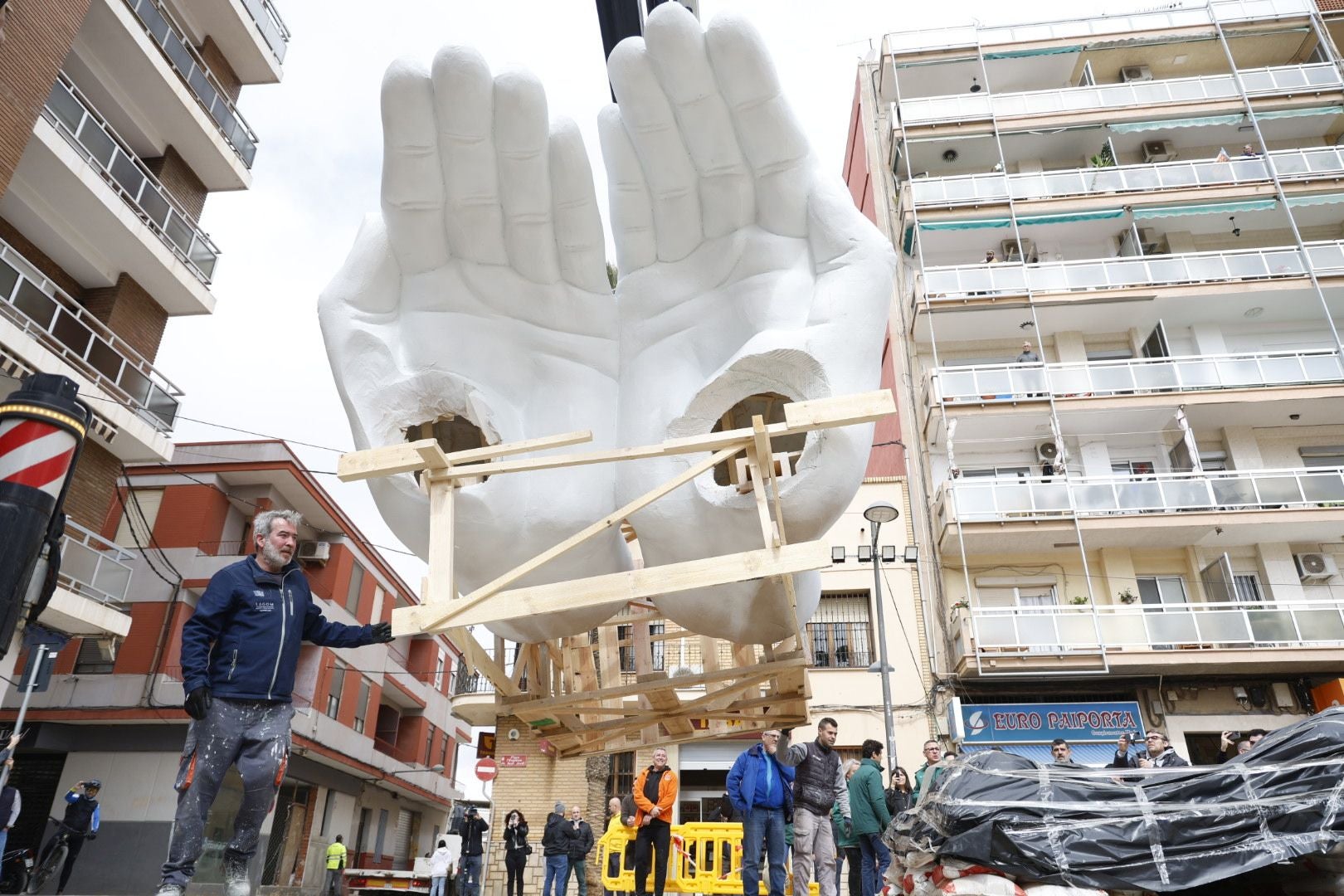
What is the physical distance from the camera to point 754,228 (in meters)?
5.96

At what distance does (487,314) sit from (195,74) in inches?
643

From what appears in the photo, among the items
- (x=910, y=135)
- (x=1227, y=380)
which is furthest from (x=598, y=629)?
(x=910, y=135)

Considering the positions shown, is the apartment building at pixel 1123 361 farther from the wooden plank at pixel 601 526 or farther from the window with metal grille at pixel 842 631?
the wooden plank at pixel 601 526

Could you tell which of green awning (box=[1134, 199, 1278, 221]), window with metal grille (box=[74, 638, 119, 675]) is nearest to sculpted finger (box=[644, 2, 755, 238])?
green awning (box=[1134, 199, 1278, 221])

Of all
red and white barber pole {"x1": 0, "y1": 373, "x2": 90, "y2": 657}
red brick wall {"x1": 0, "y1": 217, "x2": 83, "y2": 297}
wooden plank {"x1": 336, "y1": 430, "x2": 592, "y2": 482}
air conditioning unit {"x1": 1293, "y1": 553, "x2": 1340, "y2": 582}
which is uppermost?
red brick wall {"x1": 0, "y1": 217, "x2": 83, "y2": 297}

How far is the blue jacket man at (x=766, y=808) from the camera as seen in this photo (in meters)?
7.31

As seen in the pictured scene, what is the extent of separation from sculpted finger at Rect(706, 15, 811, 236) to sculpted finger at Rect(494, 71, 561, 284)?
1.12m

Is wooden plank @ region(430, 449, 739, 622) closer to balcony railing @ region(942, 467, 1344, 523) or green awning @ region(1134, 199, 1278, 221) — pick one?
balcony railing @ region(942, 467, 1344, 523)

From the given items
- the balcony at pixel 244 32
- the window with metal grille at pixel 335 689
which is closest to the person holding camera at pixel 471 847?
the window with metal grille at pixel 335 689

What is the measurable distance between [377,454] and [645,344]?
6.50ft

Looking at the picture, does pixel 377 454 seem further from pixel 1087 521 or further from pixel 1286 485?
pixel 1286 485

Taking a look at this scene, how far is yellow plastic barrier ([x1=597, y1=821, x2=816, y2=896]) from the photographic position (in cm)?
1078

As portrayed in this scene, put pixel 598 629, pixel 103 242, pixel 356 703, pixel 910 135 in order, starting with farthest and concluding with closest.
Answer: pixel 356 703 < pixel 910 135 < pixel 103 242 < pixel 598 629

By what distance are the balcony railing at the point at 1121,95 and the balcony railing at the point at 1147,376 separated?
7318 millimetres
